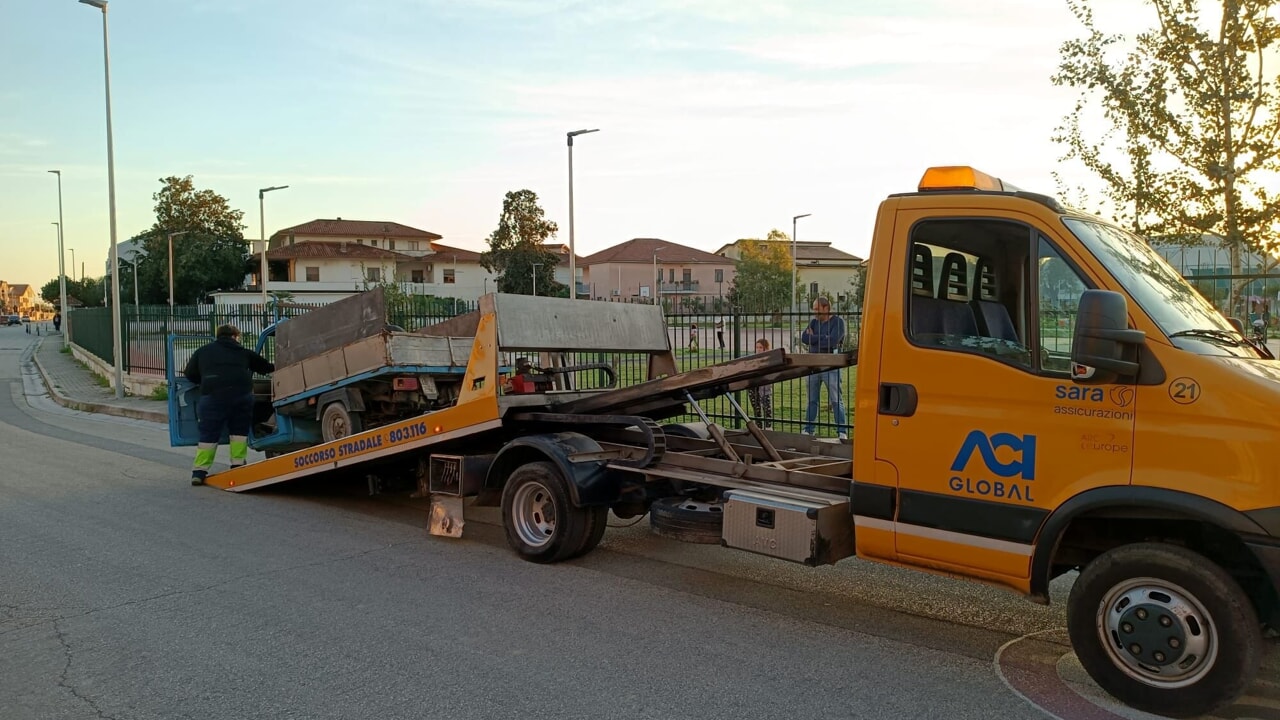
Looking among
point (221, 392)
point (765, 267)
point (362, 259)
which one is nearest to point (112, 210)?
point (221, 392)

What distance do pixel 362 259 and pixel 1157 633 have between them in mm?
83930

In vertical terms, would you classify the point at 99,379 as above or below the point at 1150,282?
below

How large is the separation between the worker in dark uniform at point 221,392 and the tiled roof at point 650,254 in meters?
84.5

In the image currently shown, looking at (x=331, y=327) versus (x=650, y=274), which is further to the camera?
(x=650, y=274)

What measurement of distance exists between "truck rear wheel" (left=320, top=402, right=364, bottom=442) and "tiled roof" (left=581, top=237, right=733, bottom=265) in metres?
84.8

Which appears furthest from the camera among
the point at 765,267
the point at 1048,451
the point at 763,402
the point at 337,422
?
the point at 765,267

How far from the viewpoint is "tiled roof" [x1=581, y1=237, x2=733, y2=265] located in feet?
318

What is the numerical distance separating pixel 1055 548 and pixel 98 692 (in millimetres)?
4480

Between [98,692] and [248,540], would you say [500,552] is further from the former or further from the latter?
[98,692]

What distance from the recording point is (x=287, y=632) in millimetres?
5176

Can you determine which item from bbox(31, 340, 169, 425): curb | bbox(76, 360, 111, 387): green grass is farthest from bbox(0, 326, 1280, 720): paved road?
bbox(76, 360, 111, 387): green grass

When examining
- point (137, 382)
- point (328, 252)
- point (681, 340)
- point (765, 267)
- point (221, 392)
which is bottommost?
point (137, 382)

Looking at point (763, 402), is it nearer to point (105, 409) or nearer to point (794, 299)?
point (105, 409)

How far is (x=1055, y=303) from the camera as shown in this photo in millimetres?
4500
